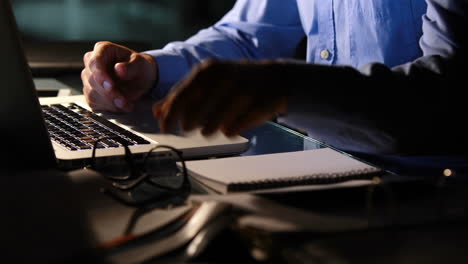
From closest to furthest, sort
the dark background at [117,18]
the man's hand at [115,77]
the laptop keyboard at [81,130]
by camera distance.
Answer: the laptop keyboard at [81,130], the man's hand at [115,77], the dark background at [117,18]

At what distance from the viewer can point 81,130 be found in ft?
3.08

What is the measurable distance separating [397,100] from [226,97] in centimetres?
27

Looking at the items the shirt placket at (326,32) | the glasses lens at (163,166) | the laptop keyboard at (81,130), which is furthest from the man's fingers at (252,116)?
the shirt placket at (326,32)

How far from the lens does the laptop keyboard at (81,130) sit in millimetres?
853

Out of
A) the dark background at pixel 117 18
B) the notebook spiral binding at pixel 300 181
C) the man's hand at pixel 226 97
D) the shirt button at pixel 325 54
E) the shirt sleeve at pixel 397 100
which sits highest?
the man's hand at pixel 226 97

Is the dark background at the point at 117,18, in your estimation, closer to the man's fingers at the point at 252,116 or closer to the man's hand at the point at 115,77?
the man's hand at the point at 115,77

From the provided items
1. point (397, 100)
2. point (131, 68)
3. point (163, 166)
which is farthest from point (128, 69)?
point (397, 100)

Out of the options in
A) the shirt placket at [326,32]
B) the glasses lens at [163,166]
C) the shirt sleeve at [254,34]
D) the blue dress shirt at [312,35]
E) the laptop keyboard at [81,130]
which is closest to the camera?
the glasses lens at [163,166]

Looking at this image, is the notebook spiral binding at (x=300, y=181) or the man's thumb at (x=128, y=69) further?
the man's thumb at (x=128, y=69)

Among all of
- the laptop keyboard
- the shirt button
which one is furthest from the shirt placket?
the laptop keyboard

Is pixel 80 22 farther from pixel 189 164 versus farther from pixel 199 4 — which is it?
pixel 189 164

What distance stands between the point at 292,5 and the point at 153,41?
113 centimetres

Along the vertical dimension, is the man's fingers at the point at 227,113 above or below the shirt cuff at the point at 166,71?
above

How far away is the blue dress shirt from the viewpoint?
1168 millimetres
